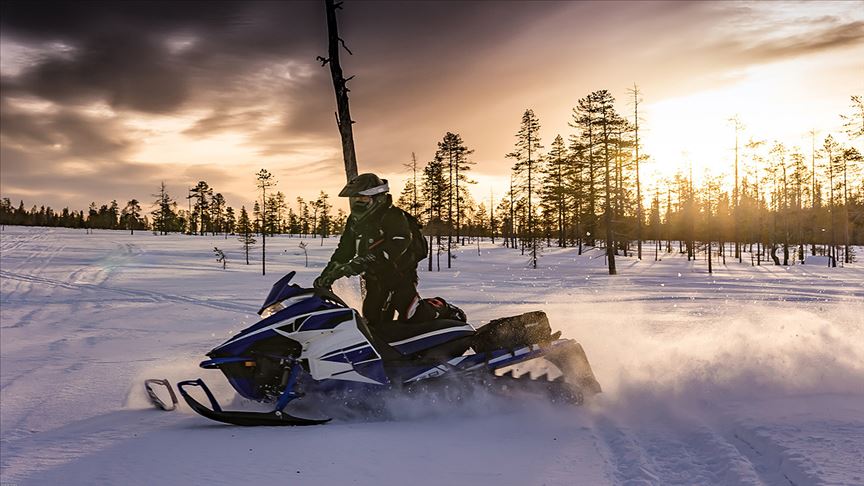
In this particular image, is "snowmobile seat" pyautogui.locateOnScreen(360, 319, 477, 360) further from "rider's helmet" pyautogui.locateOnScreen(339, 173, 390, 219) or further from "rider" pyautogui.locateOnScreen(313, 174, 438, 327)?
"rider's helmet" pyautogui.locateOnScreen(339, 173, 390, 219)

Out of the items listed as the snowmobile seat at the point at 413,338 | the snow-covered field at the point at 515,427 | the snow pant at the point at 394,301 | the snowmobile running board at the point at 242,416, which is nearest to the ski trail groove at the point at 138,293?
the snow-covered field at the point at 515,427

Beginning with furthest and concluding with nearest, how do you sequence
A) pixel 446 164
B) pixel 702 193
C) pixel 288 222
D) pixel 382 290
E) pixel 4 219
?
pixel 4 219, pixel 288 222, pixel 702 193, pixel 446 164, pixel 382 290

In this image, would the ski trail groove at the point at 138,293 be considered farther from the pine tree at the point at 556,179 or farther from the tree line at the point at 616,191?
the pine tree at the point at 556,179

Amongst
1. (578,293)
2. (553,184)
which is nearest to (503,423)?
(578,293)

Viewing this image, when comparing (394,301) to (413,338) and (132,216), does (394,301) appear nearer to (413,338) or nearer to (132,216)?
(413,338)

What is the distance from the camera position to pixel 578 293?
1977 centimetres

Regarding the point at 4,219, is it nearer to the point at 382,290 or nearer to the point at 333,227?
the point at 333,227

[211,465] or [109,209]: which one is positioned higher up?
[109,209]

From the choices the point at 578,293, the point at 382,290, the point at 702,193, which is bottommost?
the point at 578,293

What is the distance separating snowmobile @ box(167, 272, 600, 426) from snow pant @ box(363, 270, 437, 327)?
16 centimetres

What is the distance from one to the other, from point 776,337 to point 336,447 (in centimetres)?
586

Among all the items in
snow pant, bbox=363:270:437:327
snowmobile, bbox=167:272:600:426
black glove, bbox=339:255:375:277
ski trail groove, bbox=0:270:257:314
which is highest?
black glove, bbox=339:255:375:277

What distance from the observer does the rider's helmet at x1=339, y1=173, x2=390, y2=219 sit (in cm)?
493

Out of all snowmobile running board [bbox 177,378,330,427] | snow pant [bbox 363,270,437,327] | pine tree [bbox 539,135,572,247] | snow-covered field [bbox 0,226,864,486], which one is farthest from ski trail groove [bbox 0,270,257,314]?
pine tree [bbox 539,135,572,247]
